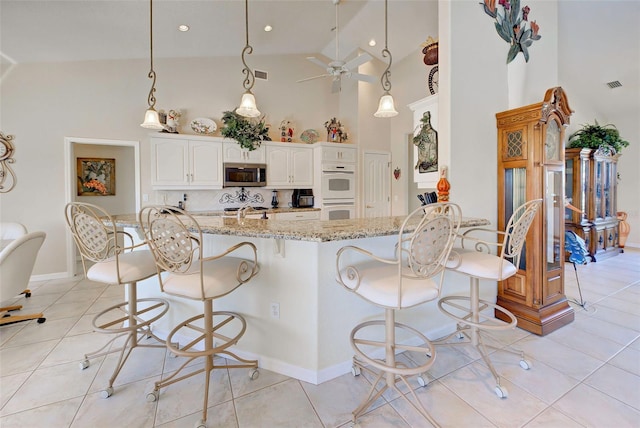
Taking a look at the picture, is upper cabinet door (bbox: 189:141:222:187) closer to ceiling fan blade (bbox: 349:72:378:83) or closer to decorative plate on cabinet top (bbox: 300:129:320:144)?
decorative plate on cabinet top (bbox: 300:129:320:144)

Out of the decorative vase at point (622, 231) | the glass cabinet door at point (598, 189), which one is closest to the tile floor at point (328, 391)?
the glass cabinet door at point (598, 189)

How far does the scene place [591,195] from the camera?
16.3 ft

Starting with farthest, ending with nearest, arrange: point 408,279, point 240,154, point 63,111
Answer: point 240,154 → point 63,111 → point 408,279

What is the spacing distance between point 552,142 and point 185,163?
15.4ft

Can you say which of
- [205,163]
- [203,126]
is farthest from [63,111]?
[205,163]

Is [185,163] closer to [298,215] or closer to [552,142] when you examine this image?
[298,215]

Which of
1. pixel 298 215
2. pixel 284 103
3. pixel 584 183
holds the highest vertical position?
pixel 284 103

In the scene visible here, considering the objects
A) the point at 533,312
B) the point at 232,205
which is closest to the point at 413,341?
the point at 533,312

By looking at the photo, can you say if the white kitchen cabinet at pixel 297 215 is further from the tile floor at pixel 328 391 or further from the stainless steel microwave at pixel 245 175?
the tile floor at pixel 328 391

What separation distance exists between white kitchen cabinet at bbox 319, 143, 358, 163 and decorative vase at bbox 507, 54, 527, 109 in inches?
115

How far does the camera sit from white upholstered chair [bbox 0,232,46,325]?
2.37 meters

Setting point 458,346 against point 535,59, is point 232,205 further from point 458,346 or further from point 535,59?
point 535,59

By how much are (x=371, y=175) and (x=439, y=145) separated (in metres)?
3.16

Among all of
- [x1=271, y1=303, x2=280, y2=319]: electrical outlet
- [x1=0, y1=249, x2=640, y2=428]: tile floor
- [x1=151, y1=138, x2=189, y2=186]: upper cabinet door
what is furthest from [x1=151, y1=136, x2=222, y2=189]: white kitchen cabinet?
[x1=271, y1=303, x2=280, y2=319]: electrical outlet
